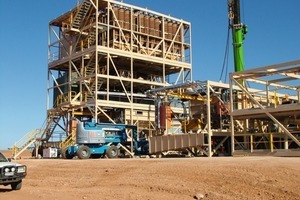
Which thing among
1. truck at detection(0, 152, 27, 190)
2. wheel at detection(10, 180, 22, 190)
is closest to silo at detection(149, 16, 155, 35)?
wheel at detection(10, 180, 22, 190)

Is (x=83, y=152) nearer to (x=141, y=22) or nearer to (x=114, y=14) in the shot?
(x=114, y=14)

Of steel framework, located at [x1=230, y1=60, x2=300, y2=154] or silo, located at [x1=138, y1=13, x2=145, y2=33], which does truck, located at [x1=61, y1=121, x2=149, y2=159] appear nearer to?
steel framework, located at [x1=230, y1=60, x2=300, y2=154]

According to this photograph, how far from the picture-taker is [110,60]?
43562 mm

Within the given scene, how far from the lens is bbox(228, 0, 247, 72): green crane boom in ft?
126

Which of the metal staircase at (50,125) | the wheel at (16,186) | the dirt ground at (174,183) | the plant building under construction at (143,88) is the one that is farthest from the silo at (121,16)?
the wheel at (16,186)

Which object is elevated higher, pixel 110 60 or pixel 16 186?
pixel 110 60

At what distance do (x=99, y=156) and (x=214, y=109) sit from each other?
31.0 feet

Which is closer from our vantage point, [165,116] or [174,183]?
[174,183]

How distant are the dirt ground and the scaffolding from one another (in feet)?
67.7

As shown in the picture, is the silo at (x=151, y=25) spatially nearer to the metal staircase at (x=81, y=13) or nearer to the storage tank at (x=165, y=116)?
the metal staircase at (x=81, y=13)

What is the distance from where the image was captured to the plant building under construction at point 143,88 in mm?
30625

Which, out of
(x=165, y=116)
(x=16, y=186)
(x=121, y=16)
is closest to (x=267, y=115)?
(x=165, y=116)

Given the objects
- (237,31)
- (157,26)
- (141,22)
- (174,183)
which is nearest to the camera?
(174,183)

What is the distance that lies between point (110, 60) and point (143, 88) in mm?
7549
